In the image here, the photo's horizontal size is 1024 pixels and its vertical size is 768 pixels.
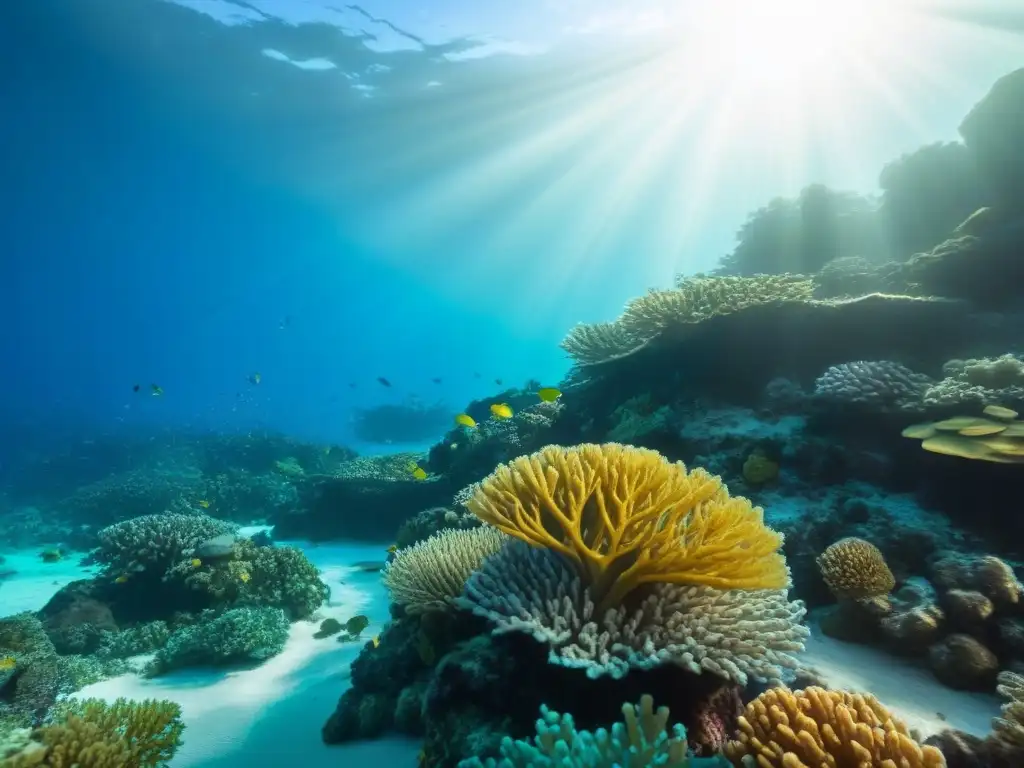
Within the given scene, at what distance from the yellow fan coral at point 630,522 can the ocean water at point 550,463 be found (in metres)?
0.03

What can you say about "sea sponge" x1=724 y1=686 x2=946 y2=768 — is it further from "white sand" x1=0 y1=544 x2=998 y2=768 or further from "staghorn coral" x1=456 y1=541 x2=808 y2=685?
"white sand" x1=0 y1=544 x2=998 y2=768

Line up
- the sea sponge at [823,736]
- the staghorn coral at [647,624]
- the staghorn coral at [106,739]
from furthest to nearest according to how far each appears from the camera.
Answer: the staghorn coral at [106,739]
the staghorn coral at [647,624]
the sea sponge at [823,736]

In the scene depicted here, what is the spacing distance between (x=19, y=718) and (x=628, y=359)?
26.5ft

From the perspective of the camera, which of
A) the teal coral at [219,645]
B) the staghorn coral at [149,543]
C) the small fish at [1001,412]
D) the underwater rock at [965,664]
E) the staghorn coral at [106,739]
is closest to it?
the staghorn coral at [106,739]

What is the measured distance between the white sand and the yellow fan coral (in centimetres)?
141

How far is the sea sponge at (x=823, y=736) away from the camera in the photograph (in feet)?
6.50

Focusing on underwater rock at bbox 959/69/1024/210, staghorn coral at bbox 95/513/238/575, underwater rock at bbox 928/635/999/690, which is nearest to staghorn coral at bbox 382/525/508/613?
underwater rock at bbox 928/635/999/690

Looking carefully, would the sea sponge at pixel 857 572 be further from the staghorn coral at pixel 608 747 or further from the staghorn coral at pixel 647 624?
the staghorn coral at pixel 608 747

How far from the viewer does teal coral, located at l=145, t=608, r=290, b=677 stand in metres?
6.16

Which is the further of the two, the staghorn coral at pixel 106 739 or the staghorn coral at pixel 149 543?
the staghorn coral at pixel 149 543

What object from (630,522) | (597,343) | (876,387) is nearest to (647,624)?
(630,522)

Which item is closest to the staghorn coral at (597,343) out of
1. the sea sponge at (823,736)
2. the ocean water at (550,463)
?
the ocean water at (550,463)

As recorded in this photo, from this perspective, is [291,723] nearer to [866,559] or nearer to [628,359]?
[866,559]

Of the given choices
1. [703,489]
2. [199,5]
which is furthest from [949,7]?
[199,5]
